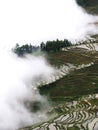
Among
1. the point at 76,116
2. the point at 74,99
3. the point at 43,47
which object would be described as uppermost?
the point at 43,47

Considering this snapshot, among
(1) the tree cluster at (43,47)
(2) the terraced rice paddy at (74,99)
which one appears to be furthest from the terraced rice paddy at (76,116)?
(1) the tree cluster at (43,47)

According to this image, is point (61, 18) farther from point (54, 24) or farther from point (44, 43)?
point (44, 43)

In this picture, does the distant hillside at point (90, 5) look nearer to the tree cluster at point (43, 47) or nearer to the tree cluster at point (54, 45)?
the tree cluster at point (54, 45)

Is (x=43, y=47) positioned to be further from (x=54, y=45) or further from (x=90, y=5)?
(x=90, y=5)

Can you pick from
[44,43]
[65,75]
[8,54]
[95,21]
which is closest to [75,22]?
[95,21]

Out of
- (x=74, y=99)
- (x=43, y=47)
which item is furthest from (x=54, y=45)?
(x=74, y=99)

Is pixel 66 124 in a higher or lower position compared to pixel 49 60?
lower

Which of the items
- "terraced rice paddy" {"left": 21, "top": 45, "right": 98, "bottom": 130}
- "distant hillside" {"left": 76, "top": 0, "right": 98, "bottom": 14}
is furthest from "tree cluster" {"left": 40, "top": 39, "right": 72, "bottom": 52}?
"distant hillside" {"left": 76, "top": 0, "right": 98, "bottom": 14}

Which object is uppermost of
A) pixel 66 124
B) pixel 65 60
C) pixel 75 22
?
pixel 75 22

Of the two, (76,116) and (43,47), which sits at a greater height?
(43,47)

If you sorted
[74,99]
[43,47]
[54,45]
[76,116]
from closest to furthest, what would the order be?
→ [76,116] → [74,99] → [43,47] → [54,45]

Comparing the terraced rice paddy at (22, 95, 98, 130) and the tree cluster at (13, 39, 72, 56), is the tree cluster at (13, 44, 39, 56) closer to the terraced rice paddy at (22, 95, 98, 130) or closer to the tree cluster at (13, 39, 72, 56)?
the tree cluster at (13, 39, 72, 56)
